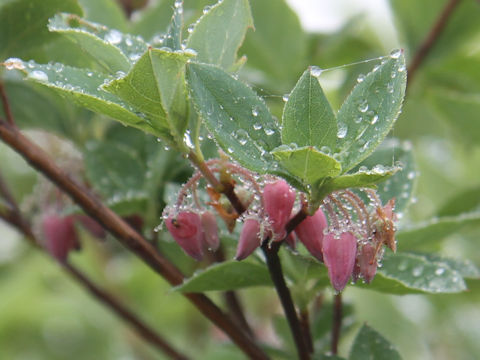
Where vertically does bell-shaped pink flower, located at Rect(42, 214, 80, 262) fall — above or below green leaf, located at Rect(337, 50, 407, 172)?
below

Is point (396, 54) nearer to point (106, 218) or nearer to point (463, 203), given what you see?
point (106, 218)

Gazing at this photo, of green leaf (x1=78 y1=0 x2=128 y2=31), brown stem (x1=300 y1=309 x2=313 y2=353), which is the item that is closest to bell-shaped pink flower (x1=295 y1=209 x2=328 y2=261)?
brown stem (x1=300 y1=309 x2=313 y2=353)

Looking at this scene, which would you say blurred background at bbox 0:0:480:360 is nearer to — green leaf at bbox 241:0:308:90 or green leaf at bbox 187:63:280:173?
green leaf at bbox 241:0:308:90

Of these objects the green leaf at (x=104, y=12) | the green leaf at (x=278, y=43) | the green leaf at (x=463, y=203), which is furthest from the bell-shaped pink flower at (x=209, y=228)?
the green leaf at (x=278, y=43)

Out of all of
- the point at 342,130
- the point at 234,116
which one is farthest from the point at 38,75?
the point at 342,130

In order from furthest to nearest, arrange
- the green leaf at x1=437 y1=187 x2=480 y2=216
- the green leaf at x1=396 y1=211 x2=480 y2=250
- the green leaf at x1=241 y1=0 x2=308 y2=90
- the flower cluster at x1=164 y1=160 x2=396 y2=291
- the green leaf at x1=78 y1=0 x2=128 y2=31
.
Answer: the green leaf at x1=241 y1=0 x2=308 y2=90, the green leaf at x1=437 y1=187 x2=480 y2=216, the green leaf at x1=78 y1=0 x2=128 y2=31, the green leaf at x1=396 y1=211 x2=480 y2=250, the flower cluster at x1=164 y1=160 x2=396 y2=291
